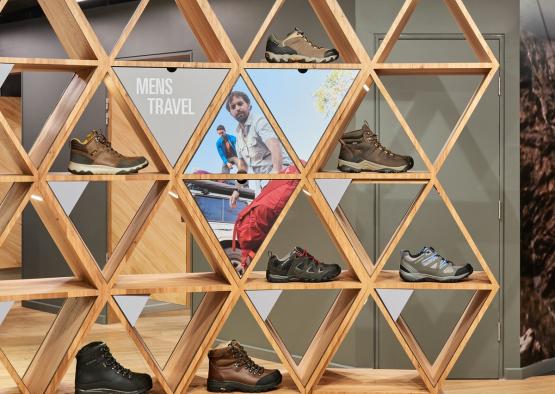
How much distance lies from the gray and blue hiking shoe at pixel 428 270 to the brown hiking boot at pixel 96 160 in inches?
50.2

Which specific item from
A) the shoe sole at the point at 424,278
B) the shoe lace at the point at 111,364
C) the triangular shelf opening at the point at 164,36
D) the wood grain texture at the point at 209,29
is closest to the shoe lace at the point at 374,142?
the shoe sole at the point at 424,278

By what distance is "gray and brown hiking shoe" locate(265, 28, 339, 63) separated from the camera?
3.97 m

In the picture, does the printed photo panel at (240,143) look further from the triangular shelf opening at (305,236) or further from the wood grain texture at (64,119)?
the triangular shelf opening at (305,236)

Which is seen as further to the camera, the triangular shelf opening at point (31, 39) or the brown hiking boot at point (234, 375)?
the triangular shelf opening at point (31, 39)

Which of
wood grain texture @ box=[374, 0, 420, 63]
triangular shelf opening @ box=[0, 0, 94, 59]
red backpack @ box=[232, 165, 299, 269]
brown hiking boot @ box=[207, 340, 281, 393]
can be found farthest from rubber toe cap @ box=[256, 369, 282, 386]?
triangular shelf opening @ box=[0, 0, 94, 59]

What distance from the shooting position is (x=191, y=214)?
3869 mm

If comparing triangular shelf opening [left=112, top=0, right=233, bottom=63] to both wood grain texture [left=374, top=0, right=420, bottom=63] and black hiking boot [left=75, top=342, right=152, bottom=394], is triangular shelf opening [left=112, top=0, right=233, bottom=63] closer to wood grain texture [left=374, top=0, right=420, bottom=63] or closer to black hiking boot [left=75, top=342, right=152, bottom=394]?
wood grain texture [left=374, top=0, right=420, bottom=63]

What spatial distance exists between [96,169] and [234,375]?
108 cm

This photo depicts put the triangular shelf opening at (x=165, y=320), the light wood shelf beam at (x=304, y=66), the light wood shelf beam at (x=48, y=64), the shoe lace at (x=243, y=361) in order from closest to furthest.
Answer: the light wood shelf beam at (x=48, y=64) < the light wood shelf beam at (x=304, y=66) < the shoe lace at (x=243, y=361) < the triangular shelf opening at (x=165, y=320)

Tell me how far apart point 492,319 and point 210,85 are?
235 centimetres

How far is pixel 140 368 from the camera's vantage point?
5.54 metres

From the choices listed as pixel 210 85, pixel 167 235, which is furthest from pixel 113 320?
pixel 210 85

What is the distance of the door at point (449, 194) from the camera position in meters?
5.13

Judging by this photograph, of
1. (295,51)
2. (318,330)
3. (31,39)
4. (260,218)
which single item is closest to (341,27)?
(295,51)
